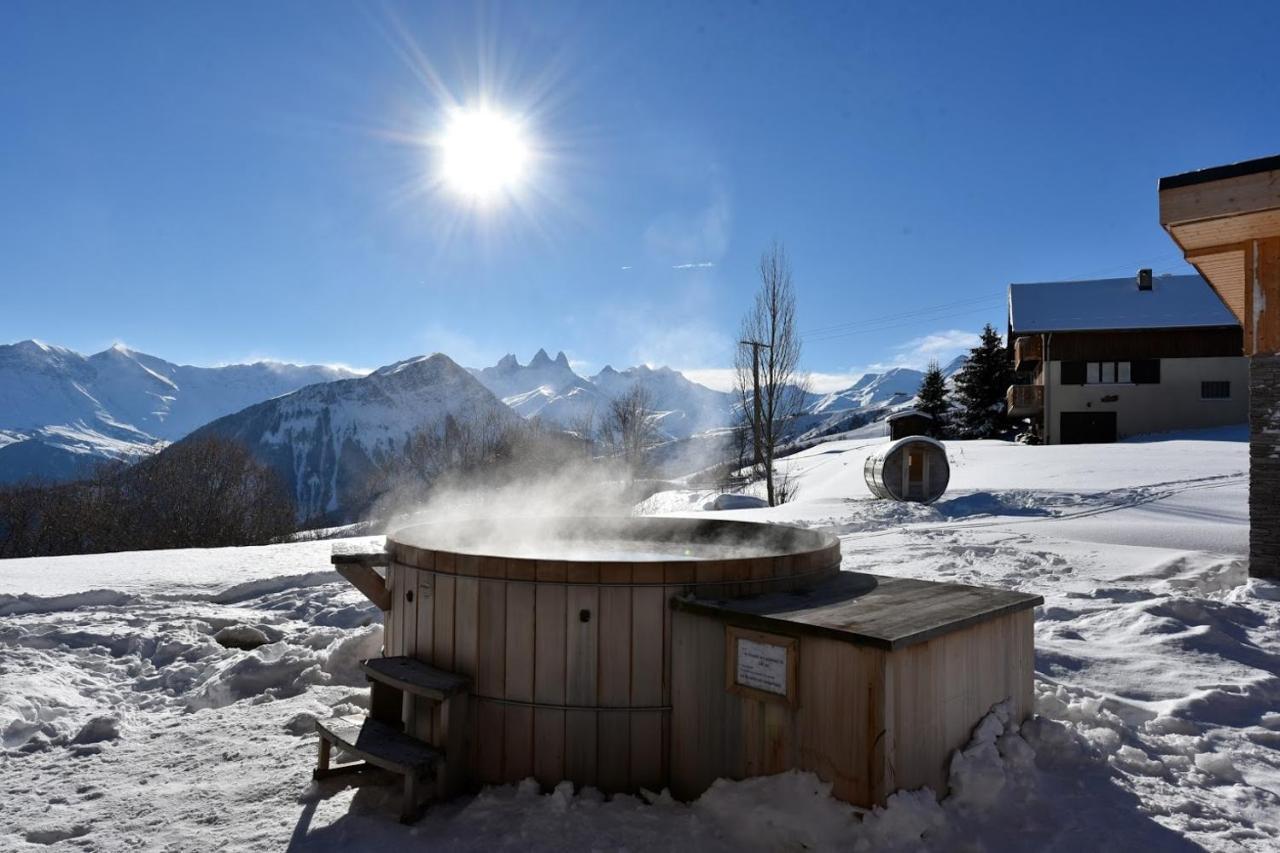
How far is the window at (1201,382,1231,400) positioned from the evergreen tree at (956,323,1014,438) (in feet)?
29.2

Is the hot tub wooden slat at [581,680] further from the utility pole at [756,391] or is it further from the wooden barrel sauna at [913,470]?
the utility pole at [756,391]

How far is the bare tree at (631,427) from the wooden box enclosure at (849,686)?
27.5 meters

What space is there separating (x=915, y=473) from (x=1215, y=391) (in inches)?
755

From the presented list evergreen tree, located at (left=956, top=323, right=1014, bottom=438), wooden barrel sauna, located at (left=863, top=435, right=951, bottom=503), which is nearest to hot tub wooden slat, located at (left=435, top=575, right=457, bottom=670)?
wooden barrel sauna, located at (left=863, top=435, right=951, bottom=503)

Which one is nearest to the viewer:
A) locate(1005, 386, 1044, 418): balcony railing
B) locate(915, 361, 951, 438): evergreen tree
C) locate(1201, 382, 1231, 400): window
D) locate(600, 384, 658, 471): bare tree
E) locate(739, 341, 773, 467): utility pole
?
locate(739, 341, 773, 467): utility pole

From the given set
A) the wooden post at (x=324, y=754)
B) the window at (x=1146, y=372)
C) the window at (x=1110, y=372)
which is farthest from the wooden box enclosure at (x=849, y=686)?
the window at (x=1146, y=372)

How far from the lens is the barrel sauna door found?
15695mm

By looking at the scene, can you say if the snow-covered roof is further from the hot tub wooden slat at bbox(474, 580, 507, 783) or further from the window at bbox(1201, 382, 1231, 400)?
the hot tub wooden slat at bbox(474, 580, 507, 783)

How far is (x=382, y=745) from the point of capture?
335 cm

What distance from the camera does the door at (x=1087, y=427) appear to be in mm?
28422

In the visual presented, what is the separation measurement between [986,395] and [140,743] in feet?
125

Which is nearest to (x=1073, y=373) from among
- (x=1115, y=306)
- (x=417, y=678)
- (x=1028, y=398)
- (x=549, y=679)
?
(x=1028, y=398)

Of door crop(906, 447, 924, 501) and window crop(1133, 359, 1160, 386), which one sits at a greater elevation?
window crop(1133, 359, 1160, 386)

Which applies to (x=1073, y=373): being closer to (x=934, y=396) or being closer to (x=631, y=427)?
(x=934, y=396)
